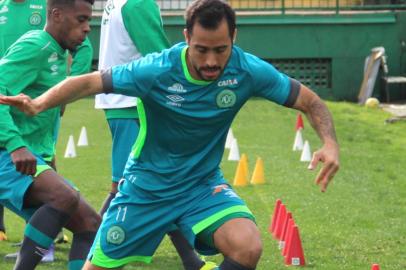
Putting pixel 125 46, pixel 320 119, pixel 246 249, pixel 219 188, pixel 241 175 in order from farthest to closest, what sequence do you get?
pixel 241 175
pixel 125 46
pixel 219 188
pixel 320 119
pixel 246 249

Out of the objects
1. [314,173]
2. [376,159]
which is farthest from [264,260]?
[376,159]

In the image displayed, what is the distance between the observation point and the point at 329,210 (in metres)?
10.8

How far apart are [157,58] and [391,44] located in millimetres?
16913

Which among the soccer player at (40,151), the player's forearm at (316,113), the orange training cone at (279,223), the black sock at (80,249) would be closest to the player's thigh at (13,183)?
the soccer player at (40,151)

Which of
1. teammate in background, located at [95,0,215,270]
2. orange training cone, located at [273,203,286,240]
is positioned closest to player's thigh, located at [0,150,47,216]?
teammate in background, located at [95,0,215,270]

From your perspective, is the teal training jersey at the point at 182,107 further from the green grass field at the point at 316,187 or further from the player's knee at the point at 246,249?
the green grass field at the point at 316,187

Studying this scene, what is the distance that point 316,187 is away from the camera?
12.1m

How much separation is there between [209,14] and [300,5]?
18.2m

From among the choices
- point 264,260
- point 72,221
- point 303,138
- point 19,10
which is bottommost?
point 303,138

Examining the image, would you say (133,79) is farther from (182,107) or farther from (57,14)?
(57,14)

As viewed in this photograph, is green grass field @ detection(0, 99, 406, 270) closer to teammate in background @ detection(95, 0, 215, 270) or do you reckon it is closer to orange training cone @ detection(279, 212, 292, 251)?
orange training cone @ detection(279, 212, 292, 251)

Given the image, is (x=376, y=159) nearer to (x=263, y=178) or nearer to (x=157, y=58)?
(x=263, y=178)

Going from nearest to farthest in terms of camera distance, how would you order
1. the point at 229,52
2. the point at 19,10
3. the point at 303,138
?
the point at 229,52
the point at 19,10
the point at 303,138

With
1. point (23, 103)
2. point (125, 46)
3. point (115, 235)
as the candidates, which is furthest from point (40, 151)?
point (23, 103)
